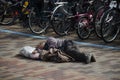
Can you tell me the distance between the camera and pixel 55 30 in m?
11.4

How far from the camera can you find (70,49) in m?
8.60

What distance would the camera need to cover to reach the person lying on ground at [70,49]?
8375 mm

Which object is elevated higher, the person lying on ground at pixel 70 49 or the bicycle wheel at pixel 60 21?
the bicycle wheel at pixel 60 21

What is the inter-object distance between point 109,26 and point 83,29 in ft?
2.92

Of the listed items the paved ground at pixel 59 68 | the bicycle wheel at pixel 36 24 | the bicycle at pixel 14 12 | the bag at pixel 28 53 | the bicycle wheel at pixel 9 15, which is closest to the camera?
the paved ground at pixel 59 68

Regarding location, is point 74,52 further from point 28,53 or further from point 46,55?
point 28,53

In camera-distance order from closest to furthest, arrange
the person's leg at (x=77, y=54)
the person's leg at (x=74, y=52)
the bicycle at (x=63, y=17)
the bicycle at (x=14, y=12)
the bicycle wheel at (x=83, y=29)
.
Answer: the person's leg at (x=77, y=54), the person's leg at (x=74, y=52), the bicycle wheel at (x=83, y=29), the bicycle at (x=63, y=17), the bicycle at (x=14, y=12)

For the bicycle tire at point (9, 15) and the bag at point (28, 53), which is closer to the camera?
the bag at point (28, 53)

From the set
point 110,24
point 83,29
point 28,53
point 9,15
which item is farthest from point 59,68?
point 9,15

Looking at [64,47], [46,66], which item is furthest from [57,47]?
[46,66]

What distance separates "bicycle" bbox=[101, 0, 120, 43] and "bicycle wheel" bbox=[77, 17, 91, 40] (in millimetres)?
729

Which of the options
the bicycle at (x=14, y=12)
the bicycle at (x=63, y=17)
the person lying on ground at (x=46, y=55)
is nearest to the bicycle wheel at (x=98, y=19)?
the bicycle at (x=63, y=17)

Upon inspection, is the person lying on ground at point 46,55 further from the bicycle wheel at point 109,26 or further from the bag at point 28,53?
the bicycle wheel at point 109,26

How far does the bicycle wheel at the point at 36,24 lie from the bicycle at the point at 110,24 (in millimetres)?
2412
